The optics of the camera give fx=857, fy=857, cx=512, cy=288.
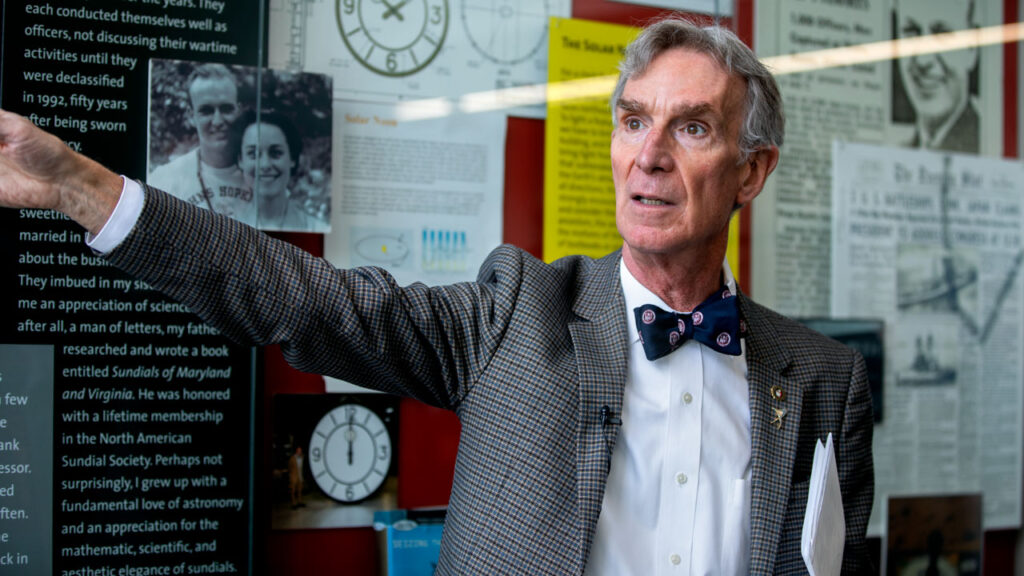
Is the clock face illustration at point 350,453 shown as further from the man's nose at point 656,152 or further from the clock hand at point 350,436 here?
the man's nose at point 656,152

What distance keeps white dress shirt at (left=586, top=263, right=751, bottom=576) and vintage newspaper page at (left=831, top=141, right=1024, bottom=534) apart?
3.12 feet

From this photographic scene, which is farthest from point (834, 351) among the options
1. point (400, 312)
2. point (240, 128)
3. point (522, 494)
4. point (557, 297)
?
point (240, 128)

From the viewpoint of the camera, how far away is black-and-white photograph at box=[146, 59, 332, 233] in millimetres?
1574

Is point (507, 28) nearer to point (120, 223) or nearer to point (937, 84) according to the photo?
point (120, 223)

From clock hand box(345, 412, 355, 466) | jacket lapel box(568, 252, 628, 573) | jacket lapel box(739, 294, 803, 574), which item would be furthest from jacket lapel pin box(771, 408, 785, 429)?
clock hand box(345, 412, 355, 466)

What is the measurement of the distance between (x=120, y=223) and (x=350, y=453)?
880 mm

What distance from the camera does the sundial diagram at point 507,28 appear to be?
1.88 metres

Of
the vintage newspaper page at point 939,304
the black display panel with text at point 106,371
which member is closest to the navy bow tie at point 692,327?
the black display panel with text at point 106,371

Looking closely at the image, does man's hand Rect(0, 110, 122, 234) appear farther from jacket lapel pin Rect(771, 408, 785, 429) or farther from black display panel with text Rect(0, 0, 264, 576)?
jacket lapel pin Rect(771, 408, 785, 429)

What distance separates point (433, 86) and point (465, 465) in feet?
2.83

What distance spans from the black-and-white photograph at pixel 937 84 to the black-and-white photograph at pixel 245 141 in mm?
1578

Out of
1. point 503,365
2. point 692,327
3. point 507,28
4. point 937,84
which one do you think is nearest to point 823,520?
point 692,327

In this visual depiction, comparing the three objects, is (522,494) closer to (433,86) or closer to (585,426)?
(585,426)

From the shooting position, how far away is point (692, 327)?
1435 mm
